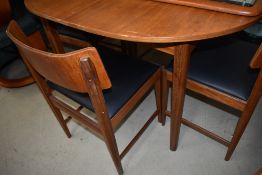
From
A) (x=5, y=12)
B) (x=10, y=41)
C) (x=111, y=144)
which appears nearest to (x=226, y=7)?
(x=111, y=144)

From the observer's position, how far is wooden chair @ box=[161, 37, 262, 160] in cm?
85

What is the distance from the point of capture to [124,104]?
91cm

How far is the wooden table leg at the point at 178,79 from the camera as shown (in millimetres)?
756

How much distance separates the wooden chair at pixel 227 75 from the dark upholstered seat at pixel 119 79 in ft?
0.40

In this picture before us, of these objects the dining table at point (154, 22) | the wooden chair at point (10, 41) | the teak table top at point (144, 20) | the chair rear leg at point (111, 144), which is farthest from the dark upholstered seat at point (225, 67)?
the wooden chair at point (10, 41)

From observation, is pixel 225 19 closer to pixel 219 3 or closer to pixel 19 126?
pixel 219 3

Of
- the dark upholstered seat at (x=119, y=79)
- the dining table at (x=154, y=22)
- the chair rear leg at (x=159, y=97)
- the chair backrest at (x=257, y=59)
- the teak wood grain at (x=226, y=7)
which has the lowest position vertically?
the chair rear leg at (x=159, y=97)

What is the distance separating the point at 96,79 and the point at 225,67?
23.1 inches

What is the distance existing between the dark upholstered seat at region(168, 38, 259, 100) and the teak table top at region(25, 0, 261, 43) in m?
0.26

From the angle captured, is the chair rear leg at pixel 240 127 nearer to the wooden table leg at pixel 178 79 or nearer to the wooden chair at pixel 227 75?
the wooden chair at pixel 227 75

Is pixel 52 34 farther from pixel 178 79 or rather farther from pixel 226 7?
pixel 226 7

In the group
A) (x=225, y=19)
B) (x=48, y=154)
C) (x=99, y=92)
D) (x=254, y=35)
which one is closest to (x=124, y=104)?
(x=99, y=92)

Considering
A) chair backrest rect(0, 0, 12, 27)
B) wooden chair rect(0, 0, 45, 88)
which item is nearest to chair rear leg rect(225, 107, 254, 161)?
wooden chair rect(0, 0, 45, 88)

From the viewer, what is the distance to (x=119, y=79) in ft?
3.15
